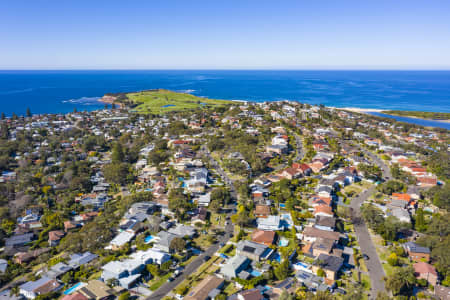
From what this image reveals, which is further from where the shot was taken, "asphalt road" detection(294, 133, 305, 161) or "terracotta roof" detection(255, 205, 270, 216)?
"asphalt road" detection(294, 133, 305, 161)

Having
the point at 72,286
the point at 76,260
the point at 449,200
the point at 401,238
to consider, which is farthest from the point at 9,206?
the point at 449,200

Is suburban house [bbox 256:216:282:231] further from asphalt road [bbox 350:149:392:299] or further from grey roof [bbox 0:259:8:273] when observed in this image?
grey roof [bbox 0:259:8:273]

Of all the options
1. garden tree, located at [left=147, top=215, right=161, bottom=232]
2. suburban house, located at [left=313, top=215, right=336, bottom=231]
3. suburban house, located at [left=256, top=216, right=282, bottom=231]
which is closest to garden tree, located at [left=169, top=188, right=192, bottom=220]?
garden tree, located at [left=147, top=215, right=161, bottom=232]

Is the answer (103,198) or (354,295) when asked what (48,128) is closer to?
(103,198)

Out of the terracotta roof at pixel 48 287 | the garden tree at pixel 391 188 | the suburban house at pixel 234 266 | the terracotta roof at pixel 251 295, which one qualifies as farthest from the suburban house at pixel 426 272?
the terracotta roof at pixel 48 287

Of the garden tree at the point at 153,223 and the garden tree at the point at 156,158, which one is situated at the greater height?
the garden tree at the point at 156,158

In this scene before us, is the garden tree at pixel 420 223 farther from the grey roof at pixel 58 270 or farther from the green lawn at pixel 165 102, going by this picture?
the green lawn at pixel 165 102

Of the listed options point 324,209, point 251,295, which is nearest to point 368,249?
point 324,209
